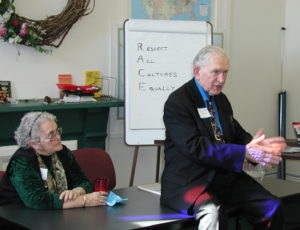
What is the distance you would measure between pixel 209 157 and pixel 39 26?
5.95ft

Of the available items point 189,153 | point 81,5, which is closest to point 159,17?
point 81,5

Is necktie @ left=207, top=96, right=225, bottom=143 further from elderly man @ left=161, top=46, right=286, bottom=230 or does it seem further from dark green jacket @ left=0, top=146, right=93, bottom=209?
dark green jacket @ left=0, top=146, right=93, bottom=209

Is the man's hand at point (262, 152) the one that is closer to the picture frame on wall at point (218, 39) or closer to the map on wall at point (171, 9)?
the map on wall at point (171, 9)

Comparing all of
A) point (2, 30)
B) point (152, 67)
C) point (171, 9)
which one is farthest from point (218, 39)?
point (2, 30)

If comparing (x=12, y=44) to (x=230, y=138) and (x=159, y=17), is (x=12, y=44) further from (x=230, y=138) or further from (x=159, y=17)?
(x=230, y=138)

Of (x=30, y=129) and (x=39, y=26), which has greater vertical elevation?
(x=39, y=26)

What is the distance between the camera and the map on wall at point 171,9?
4367 millimetres

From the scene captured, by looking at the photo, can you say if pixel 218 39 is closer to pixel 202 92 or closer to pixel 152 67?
pixel 152 67

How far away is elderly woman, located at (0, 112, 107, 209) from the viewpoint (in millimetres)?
2484

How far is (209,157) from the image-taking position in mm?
2535

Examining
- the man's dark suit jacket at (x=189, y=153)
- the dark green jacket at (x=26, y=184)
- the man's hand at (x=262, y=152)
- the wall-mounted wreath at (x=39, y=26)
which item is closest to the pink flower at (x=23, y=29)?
the wall-mounted wreath at (x=39, y=26)

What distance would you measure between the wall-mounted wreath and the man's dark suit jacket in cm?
141

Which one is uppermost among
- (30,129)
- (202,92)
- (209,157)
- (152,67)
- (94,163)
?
(152,67)

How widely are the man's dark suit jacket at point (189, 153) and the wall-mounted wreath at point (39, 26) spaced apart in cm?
141
